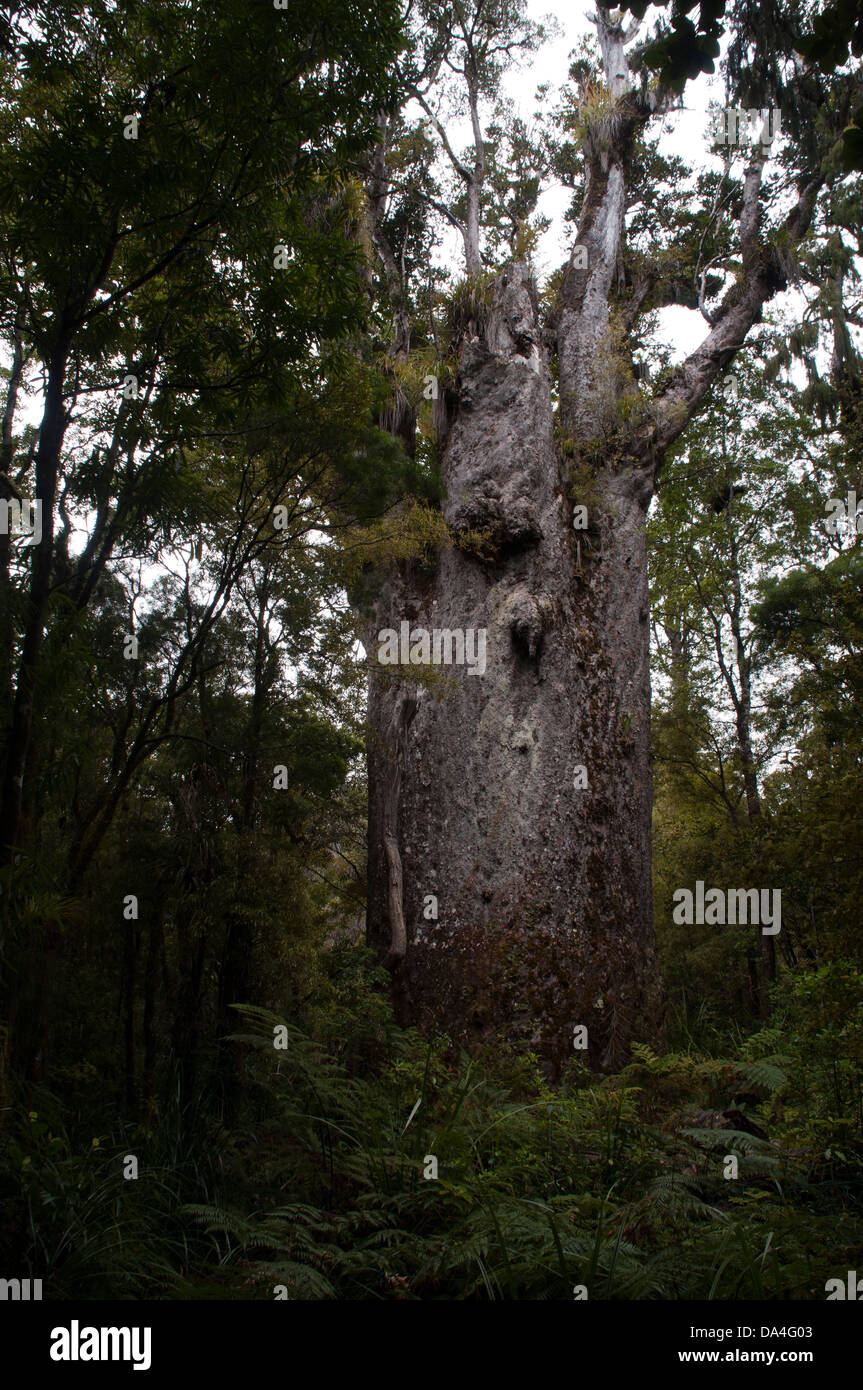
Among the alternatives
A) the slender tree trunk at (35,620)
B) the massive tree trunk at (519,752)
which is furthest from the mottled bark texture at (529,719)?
the slender tree trunk at (35,620)

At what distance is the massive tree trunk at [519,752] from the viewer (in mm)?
8031

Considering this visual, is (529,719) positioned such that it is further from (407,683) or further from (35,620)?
(35,620)

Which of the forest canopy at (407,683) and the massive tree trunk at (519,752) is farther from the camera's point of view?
the massive tree trunk at (519,752)

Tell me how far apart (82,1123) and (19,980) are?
1.22 metres

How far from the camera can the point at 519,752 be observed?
874 cm

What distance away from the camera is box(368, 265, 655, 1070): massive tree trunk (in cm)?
803

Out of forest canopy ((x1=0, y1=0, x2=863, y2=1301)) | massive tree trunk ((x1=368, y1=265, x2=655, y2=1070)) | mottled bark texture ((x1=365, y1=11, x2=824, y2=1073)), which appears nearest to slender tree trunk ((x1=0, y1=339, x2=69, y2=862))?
forest canopy ((x1=0, y1=0, x2=863, y2=1301))

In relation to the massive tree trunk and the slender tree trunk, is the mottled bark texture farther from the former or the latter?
the slender tree trunk

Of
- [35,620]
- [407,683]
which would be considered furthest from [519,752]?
[35,620]

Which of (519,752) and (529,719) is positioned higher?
(529,719)

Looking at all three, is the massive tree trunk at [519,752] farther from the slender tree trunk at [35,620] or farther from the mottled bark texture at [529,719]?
the slender tree trunk at [35,620]

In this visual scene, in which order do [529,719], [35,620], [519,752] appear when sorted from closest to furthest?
[35,620] < [519,752] < [529,719]
